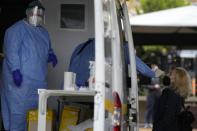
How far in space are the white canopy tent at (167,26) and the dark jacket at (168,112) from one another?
12.8ft

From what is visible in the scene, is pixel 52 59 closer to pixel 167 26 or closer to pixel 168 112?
pixel 168 112

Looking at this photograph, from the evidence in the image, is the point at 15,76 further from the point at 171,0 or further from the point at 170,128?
the point at 171,0

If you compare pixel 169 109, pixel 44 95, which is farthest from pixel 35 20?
pixel 169 109

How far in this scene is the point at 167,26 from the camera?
11.4 m

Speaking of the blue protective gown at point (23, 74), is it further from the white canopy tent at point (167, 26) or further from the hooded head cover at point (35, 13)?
the white canopy tent at point (167, 26)

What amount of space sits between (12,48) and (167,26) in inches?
246

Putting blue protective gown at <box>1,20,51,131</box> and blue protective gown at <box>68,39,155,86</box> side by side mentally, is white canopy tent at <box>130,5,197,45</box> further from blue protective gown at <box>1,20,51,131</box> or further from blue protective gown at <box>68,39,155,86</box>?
blue protective gown at <box>1,20,51,131</box>

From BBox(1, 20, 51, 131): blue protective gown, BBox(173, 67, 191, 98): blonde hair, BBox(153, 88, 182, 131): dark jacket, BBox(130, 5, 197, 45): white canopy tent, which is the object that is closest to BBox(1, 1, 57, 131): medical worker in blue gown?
BBox(1, 20, 51, 131): blue protective gown

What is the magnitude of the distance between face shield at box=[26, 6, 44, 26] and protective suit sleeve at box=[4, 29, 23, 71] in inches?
8.2

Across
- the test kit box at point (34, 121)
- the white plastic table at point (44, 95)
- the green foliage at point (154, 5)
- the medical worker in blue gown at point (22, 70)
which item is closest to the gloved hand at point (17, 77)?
the medical worker in blue gown at point (22, 70)

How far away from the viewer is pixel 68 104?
588cm

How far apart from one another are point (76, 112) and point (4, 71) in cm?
81

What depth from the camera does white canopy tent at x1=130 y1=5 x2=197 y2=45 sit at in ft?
35.4

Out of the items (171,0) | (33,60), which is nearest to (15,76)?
(33,60)
